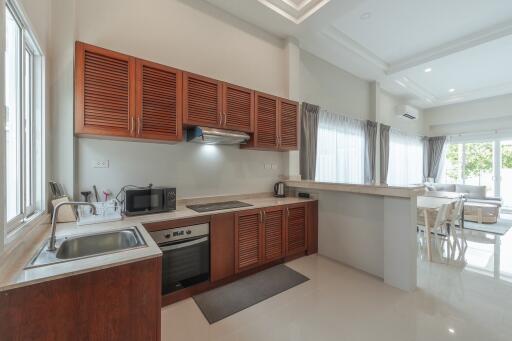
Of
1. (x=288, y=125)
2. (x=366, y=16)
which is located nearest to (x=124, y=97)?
(x=288, y=125)

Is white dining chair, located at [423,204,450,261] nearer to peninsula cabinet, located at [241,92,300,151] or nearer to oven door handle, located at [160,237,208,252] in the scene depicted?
peninsula cabinet, located at [241,92,300,151]

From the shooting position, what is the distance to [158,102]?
7.01 ft

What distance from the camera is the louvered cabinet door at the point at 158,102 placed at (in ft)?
6.69

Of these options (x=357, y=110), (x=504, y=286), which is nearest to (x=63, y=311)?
(x=504, y=286)

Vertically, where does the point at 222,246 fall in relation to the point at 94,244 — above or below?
below

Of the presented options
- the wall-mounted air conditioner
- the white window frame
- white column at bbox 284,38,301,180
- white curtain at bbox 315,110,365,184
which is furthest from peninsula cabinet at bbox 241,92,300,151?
the wall-mounted air conditioner

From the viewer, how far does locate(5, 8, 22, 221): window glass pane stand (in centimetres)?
135

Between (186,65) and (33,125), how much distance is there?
1.60 m

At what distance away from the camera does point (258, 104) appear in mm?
2883

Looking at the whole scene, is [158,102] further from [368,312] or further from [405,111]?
[405,111]

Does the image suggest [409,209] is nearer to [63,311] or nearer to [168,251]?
[168,251]

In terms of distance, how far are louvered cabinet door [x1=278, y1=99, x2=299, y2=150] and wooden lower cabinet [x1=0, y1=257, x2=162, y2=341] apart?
94.4 inches

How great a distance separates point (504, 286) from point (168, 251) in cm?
347

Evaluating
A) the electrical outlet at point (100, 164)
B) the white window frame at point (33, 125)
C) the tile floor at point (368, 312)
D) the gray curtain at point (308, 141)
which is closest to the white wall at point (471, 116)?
the tile floor at point (368, 312)
